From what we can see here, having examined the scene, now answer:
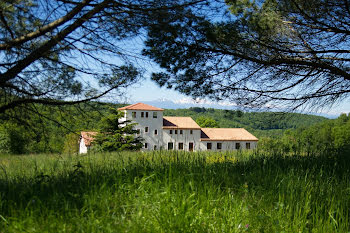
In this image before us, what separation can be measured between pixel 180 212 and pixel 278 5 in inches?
208

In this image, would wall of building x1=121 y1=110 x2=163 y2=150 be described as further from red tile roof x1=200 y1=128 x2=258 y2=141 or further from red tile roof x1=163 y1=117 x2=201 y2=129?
red tile roof x1=200 y1=128 x2=258 y2=141

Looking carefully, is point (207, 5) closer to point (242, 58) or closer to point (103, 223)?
point (242, 58)

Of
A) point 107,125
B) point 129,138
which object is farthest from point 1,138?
point 129,138

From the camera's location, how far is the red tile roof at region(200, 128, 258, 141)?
41.2 meters

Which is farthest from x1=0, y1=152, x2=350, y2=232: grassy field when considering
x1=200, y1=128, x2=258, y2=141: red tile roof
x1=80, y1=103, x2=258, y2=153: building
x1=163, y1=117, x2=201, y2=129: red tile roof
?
x1=200, y1=128, x2=258, y2=141: red tile roof

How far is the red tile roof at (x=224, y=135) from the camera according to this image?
41156 millimetres

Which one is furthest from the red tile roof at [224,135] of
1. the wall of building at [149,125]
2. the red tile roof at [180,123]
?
the wall of building at [149,125]

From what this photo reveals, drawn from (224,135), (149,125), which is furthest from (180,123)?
(224,135)

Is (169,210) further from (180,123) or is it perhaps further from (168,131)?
(180,123)

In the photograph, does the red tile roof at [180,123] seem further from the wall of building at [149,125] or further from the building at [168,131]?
the wall of building at [149,125]

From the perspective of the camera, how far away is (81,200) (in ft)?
7.23

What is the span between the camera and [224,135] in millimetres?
43688

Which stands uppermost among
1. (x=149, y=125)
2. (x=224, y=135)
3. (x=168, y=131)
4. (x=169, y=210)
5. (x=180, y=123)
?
(x=180, y=123)

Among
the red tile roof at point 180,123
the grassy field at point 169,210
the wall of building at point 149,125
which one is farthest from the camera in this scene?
the red tile roof at point 180,123
